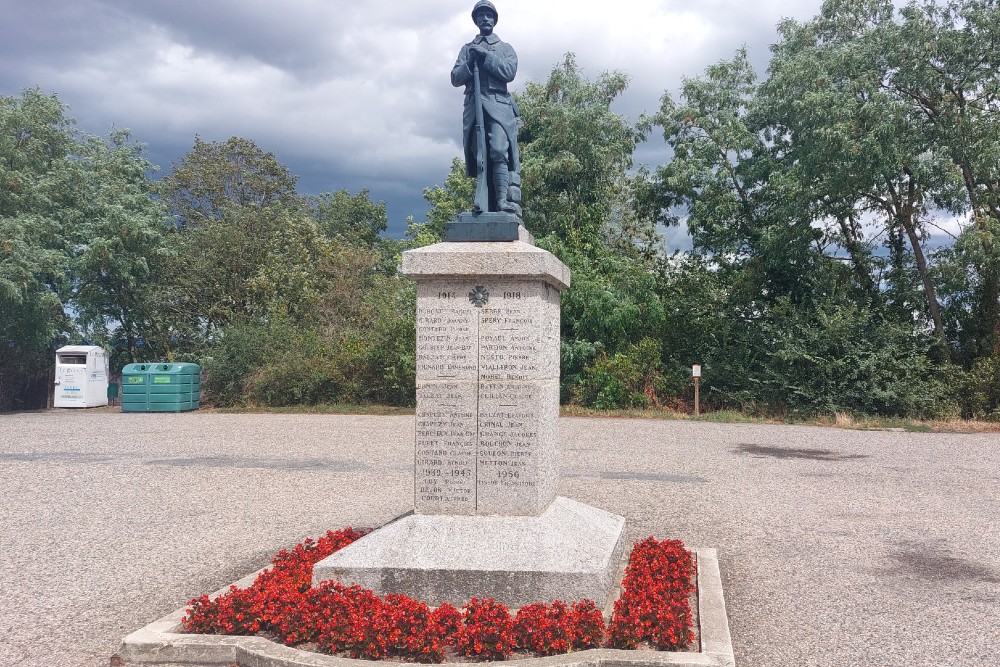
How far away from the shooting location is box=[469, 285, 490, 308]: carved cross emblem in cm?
526

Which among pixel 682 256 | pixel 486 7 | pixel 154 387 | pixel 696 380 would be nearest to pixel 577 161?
pixel 682 256

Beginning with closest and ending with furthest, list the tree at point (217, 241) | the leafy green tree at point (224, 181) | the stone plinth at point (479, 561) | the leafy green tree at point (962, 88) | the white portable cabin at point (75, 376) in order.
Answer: the stone plinth at point (479, 561)
the leafy green tree at point (962, 88)
the white portable cabin at point (75, 376)
the tree at point (217, 241)
the leafy green tree at point (224, 181)

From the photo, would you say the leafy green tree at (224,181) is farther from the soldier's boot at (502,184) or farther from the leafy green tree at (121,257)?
the soldier's boot at (502,184)

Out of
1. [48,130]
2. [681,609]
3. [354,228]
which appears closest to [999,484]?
[681,609]

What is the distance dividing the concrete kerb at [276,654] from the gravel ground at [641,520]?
0.73 ft

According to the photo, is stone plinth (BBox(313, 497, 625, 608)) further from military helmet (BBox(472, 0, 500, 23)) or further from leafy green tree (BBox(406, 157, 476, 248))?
leafy green tree (BBox(406, 157, 476, 248))

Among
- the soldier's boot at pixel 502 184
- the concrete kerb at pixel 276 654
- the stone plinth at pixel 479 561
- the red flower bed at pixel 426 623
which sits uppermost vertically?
the soldier's boot at pixel 502 184

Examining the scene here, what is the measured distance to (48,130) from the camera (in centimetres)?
2384

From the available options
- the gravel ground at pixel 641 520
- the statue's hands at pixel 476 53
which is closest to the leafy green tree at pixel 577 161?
the gravel ground at pixel 641 520

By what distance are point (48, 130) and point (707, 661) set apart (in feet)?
84.4

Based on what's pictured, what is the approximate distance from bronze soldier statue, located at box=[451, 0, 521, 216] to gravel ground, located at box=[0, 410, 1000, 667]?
3.33 meters

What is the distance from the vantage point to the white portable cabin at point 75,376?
905 inches

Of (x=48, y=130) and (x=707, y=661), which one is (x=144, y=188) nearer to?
(x=48, y=130)

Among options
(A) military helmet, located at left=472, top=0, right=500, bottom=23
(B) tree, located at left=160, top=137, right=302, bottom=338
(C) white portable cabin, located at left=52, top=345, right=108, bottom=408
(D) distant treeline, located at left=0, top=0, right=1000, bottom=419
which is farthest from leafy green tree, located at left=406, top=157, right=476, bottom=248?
(A) military helmet, located at left=472, top=0, right=500, bottom=23
